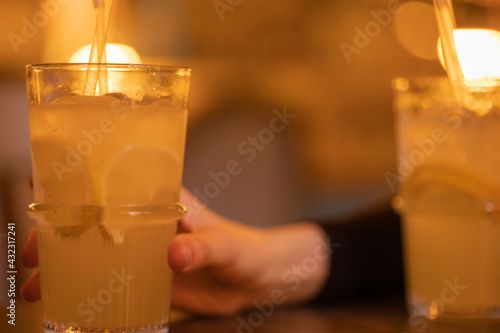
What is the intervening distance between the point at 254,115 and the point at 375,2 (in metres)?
1.63

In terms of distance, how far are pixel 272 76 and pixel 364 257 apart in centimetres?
307

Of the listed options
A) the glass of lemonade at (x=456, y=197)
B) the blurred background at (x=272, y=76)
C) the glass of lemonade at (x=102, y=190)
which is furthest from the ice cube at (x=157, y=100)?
the blurred background at (x=272, y=76)

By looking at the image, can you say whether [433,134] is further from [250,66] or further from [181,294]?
[250,66]

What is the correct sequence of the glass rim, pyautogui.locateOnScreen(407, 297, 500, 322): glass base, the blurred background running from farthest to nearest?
the blurred background
pyautogui.locateOnScreen(407, 297, 500, 322): glass base
the glass rim

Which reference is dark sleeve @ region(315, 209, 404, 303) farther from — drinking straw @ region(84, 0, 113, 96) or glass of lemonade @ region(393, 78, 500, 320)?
drinking straw @ region(84, 0, 113, 96)

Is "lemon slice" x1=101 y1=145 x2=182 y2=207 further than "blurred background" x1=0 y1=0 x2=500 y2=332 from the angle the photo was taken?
No

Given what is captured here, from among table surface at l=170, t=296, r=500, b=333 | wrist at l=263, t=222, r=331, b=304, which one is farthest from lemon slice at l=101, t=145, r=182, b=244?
wrist at l=263, t=222, r=331, b=304

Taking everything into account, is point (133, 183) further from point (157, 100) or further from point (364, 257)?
point (364, 257)

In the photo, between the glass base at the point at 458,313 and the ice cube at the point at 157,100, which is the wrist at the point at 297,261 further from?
the ice cube at the point at 157,100

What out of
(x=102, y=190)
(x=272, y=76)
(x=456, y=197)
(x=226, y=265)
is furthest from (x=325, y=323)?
(x=272, y=76)

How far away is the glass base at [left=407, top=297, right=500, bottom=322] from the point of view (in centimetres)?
115

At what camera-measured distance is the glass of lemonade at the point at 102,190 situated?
909mm

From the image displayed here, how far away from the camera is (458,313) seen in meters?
1.16

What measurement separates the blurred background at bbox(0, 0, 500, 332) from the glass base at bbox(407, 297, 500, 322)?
1459 millimetres
